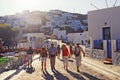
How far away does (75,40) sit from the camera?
9019 cm

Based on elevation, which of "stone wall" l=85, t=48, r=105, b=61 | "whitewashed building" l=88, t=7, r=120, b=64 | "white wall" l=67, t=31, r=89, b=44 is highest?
"whitewashed building" l=88, t=7, r=120, b=64

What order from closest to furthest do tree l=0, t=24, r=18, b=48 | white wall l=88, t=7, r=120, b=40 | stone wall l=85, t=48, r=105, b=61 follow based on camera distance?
1. stone wall l=85, t=48, r=105, b=61
2. white wall l=88, t=7, r=120, b=40
3. tree l=0, t=24, r=18, b=48

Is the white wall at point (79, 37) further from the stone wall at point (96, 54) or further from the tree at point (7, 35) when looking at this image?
the stone wall at point (96, 54)

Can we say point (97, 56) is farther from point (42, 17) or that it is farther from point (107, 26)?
point (42, 17)

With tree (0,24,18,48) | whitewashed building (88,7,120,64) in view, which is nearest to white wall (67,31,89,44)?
tree (0,24,18,48)

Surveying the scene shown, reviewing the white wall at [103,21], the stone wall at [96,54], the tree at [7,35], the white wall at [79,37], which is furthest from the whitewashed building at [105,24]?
the white wall at [79,37]

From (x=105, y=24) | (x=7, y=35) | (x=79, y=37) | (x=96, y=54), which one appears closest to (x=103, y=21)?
(x=105, y=24)

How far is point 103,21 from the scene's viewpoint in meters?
34.1

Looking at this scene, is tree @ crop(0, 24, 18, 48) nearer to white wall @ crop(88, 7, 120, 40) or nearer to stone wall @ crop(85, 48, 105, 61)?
white wall @ crop(88, 7, 120, 40)

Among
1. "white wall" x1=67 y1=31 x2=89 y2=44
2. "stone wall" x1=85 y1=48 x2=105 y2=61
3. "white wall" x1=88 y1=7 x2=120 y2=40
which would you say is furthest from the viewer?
"white wall" x1=67 y1=31 x2=89 y2=44

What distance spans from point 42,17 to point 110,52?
134633 mm

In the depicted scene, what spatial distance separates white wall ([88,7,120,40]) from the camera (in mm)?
32656

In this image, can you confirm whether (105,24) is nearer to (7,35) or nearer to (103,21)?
(103,21)

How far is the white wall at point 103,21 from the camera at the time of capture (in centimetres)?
3266
